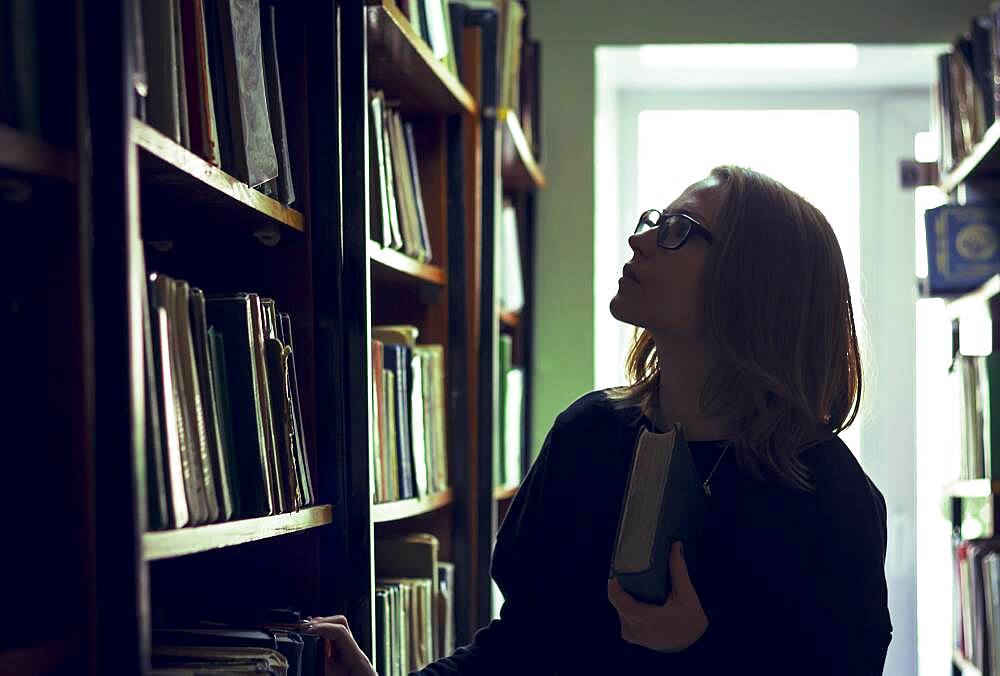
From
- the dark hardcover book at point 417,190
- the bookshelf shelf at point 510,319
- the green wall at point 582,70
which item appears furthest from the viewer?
the green wall at point 582,70

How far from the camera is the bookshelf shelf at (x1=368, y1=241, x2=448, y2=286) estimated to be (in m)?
1.62

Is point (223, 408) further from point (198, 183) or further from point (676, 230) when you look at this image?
point (676, 230)

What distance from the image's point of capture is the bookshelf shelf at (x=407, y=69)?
157cm

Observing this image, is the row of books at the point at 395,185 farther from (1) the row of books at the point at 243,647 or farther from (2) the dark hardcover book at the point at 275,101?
(1) the row of books at the point at 243,647

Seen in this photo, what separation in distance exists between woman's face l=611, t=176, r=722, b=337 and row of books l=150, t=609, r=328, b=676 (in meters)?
0.51

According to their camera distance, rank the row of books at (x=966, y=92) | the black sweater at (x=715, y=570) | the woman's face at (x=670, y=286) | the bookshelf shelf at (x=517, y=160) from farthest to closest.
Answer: the row of books at (x=966, y=92)
the bookshelf shelf at (x=517, y=160)
the woman's face at (x=670, y=286)
the black sweater at (x=715, y=570)

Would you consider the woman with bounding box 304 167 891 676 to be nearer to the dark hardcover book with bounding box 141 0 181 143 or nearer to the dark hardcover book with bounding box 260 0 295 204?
the dark hardcover book with bounding box 260 0 295 204

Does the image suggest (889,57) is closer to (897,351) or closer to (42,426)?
(897,351)

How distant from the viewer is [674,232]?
1.41m

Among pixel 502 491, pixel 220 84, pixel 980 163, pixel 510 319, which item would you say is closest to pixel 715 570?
pixel 220 84

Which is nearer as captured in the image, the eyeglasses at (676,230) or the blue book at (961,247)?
the eyeglasses at (676,230)

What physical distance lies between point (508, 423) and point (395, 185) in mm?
1021

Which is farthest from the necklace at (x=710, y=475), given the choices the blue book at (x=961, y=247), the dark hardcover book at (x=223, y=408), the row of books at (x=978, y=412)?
the blue book at (x=961, y=247)

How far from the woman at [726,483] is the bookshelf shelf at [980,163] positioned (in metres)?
1.30
